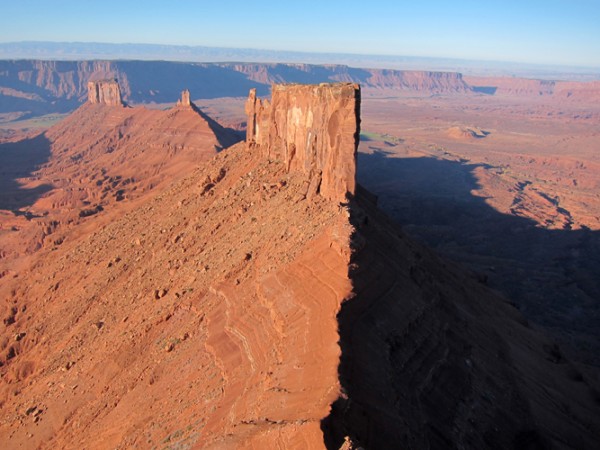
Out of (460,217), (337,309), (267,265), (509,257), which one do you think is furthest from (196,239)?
(460,217)

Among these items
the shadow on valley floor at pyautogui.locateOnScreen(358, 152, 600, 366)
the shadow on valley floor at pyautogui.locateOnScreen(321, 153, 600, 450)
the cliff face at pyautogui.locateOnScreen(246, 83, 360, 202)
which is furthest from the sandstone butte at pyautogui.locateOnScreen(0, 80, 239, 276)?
the shadow on valley floor at pyautogui.locateOnScreen(321, 153, 600, 450)

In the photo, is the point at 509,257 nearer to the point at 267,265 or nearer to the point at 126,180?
the point at 267,265

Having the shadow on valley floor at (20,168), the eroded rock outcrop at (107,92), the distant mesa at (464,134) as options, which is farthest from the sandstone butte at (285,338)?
the distant mesa at (464,134)

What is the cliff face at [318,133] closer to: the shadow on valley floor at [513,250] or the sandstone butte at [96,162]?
the shadow on valley floor at [513,250]

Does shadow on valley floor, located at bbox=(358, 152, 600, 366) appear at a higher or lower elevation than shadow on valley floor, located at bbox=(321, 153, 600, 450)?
lower

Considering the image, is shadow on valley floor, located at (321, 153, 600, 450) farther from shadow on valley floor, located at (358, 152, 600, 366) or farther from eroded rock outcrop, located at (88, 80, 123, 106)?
eroded rock outcrop, located at (88, 80, 123, 106)

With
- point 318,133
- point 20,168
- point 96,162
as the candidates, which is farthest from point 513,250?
point 20,168
